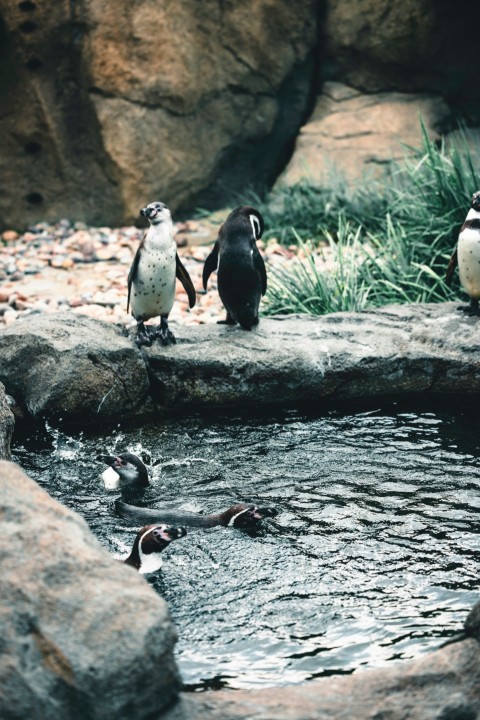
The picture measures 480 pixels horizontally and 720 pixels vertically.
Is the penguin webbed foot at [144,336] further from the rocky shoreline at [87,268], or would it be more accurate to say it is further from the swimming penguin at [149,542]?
the swimming penguin at [149,542]

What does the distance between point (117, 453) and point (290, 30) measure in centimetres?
625

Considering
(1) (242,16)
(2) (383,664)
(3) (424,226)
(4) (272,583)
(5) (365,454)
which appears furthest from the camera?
(1) (242,16)

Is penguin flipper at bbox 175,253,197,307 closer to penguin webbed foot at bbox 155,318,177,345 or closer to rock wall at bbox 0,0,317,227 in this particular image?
penguin webbed foot at bbox 155,318,177,345

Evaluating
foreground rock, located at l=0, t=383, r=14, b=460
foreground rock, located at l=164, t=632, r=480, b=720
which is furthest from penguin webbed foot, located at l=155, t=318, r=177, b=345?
foreground rock, located at l=164, t=632, r=480, b=720

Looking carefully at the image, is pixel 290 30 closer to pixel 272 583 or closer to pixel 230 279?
pixel 230 279

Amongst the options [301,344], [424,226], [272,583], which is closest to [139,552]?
[272,583]

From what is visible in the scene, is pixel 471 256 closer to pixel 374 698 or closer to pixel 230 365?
pixel 230 365

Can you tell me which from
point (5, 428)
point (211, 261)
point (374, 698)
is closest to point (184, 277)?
point (211, 261)

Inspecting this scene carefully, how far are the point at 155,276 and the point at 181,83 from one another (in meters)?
4.27

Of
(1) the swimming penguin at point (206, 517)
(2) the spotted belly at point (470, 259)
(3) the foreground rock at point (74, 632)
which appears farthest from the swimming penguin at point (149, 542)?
(2) the spotted belly at point (470, 259)

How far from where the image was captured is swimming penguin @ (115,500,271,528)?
4703mm

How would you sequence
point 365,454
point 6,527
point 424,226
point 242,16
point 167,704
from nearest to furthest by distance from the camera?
point 167,704
point 6,527
point 365,454
point 424,226
point 242,16

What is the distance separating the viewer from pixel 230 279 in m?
6.42

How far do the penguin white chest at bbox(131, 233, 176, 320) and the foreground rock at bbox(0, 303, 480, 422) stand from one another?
237mm
